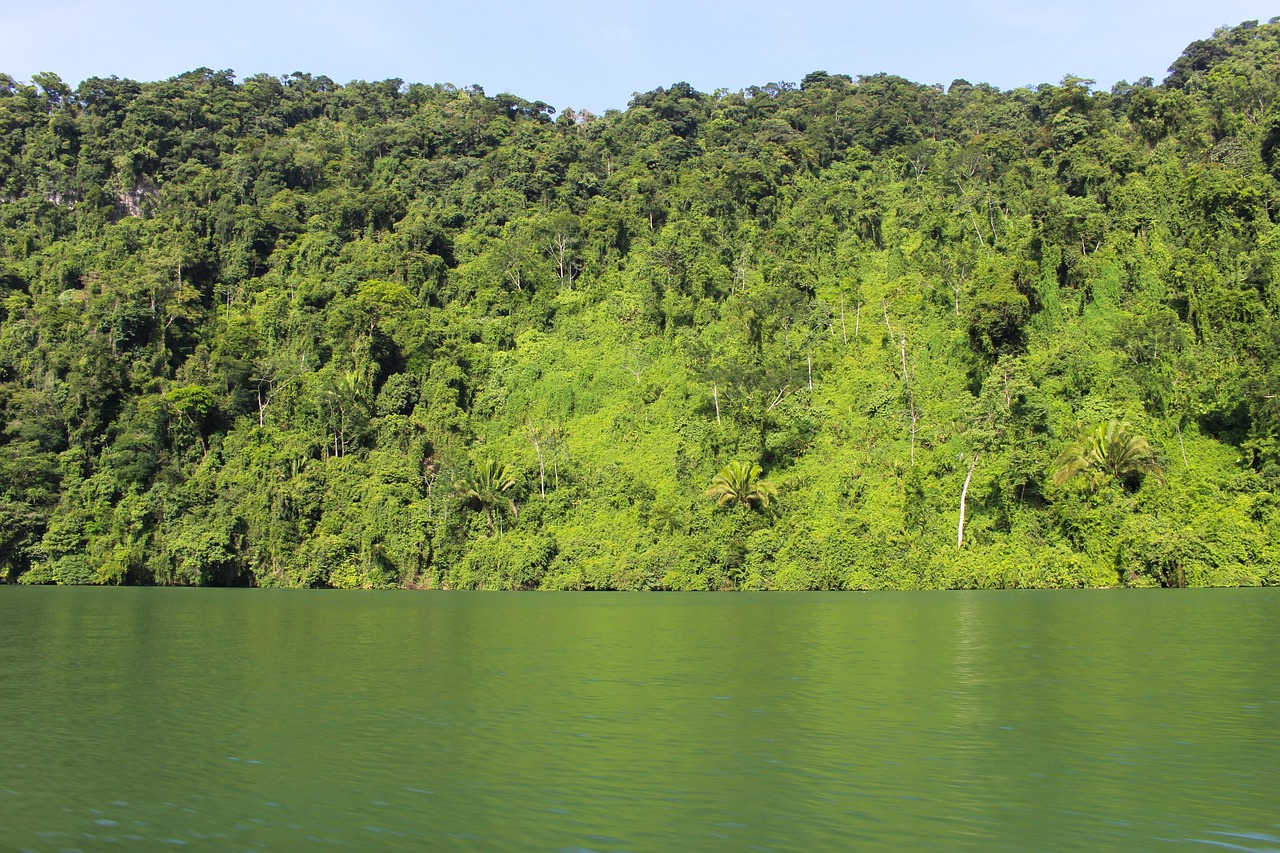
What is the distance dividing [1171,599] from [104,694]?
2972 centimetres

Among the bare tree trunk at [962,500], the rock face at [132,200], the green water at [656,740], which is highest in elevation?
the rock face at [132,200]

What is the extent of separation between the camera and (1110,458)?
134 feet

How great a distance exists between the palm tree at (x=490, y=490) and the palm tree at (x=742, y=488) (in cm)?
1161

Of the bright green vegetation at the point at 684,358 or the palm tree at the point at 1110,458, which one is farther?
→ the bright green vegetation at the point at 684,358

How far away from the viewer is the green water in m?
7.82

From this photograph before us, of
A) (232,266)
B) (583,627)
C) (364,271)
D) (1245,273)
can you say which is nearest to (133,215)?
(232,266)

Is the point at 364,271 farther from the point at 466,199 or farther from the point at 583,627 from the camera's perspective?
the point at 583,627

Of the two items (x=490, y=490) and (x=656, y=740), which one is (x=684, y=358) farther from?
(x=656, y=740)

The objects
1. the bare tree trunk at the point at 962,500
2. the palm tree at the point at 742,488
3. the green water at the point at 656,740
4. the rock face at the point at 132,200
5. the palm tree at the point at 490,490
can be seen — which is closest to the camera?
the green water at the point at 656,740

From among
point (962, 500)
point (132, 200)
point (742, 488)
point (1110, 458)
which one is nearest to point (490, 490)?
point (742, 488)

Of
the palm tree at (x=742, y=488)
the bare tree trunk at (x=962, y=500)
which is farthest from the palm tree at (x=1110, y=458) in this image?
the palm tree at (x=742, y=488)

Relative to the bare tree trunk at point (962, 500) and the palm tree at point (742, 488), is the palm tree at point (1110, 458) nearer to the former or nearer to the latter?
the bare tree trunk at point (962, 500)

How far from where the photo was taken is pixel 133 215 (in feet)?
272

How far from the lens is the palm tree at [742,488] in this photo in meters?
45.7
